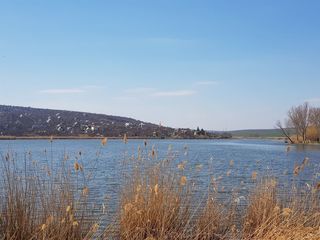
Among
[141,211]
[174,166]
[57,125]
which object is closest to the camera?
[141,211]

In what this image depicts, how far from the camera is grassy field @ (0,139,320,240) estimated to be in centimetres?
A: 730

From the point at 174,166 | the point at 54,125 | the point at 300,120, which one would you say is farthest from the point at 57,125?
the point at 174,166

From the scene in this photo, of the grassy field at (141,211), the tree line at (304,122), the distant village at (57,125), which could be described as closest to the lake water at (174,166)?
the grassy field at (141,211)

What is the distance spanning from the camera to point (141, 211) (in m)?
8.11

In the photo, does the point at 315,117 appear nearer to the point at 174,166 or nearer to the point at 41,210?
the point at 174,166

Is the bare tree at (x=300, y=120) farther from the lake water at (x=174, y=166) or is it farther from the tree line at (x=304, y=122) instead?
the lake water at (x=174, y=166)

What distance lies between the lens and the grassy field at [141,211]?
24.0 ft

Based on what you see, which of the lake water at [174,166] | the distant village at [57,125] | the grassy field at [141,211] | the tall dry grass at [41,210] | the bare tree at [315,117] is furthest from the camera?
the bare tree at [315,117]

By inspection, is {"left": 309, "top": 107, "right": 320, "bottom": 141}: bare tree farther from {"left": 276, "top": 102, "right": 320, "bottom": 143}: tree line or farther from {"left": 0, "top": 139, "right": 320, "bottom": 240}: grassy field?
{"left": 0, "top": 139, "right": 320, "bottom": 240}: grassy field

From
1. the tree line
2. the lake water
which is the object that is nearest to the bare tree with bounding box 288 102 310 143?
the tree line

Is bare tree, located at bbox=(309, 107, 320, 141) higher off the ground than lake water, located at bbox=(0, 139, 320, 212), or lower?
higher

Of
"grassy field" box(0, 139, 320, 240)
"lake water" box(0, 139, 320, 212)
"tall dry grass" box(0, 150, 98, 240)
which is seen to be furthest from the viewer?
"lake water" box(0, 139, 320, 212)

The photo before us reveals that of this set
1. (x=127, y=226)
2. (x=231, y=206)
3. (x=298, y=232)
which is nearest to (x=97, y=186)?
(x=231, y=206)

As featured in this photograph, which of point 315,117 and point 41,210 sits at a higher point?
point 315,117
